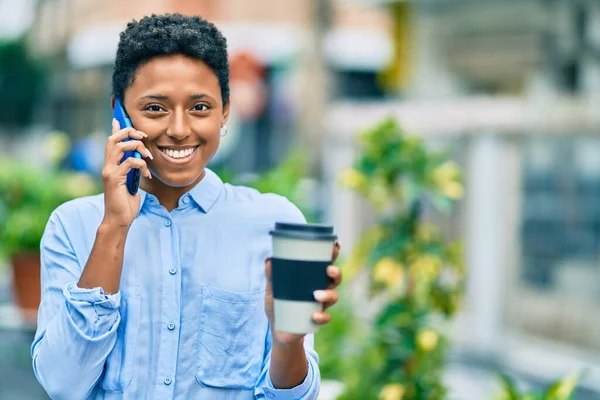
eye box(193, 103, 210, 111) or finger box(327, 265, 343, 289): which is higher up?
eye box(193, 103, 210, 111)

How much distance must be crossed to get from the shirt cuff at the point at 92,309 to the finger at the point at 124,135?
24 centimetres

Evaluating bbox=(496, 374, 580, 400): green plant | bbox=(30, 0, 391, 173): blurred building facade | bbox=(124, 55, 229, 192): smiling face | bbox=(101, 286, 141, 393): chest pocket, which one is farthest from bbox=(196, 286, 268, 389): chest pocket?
bbox=(30, 0, 391, 173): blurred building facade

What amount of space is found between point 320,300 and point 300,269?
0.18 ft

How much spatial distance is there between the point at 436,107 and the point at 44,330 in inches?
240

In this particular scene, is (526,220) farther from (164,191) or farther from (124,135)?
(124,135)

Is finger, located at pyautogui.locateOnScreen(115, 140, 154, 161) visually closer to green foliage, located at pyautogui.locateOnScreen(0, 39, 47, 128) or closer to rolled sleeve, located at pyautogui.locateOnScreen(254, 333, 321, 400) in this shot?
rolled sleeve, located at pyautogui.locateOnScreen(254, 333, 321, 400)

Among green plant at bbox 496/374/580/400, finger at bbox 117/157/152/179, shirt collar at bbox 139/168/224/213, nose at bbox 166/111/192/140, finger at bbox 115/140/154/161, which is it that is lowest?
green plant at bbox 496/374/580/400

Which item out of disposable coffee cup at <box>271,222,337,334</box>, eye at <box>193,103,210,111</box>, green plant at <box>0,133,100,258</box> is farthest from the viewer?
green plant at <box>0,133,100,258</box>

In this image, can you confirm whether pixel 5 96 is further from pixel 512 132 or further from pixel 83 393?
pixel 83 393

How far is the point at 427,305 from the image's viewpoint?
373 centimetres

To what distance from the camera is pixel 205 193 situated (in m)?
1.82

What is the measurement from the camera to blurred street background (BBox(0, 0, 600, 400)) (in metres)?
6.95

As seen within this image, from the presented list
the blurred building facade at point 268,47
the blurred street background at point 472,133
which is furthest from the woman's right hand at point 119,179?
the blurred building facade at point 268,47

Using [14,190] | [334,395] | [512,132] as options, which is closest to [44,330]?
[334,395]
